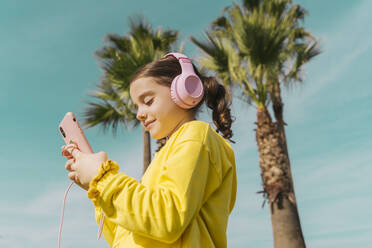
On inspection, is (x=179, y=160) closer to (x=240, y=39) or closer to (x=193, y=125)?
(x=193, y=125)

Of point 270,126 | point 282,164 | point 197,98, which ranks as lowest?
point 197,98

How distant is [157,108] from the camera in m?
1.48

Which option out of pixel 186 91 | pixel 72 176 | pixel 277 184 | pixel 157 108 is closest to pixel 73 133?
pixel 72 176

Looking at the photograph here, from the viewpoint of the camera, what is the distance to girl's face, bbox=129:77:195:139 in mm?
1485

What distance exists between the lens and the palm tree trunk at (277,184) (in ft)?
23.7

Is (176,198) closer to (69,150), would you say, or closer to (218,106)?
(69,150)

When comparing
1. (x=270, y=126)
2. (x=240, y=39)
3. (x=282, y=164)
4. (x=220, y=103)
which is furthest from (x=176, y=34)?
(x=220, y=103)

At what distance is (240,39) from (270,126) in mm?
2088

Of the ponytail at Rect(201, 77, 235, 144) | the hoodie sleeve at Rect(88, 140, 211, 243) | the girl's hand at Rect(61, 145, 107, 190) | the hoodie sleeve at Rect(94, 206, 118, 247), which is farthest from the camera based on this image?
the ponytail at Rect(201, 77, 235, 144)

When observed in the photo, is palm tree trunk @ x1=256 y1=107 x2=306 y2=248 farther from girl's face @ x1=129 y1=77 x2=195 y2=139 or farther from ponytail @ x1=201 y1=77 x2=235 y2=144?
girl's face @ x1=129 y1=77 x2=195 y2=139

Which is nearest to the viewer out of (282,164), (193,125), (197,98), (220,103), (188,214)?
(188,214)

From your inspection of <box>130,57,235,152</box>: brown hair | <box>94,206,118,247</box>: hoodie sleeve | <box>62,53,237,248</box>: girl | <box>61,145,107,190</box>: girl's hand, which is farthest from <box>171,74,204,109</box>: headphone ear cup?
<box>94,206,118,247</box>: hoodie sleeve

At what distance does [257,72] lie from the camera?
313 inches

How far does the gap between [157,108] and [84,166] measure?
388 mm
